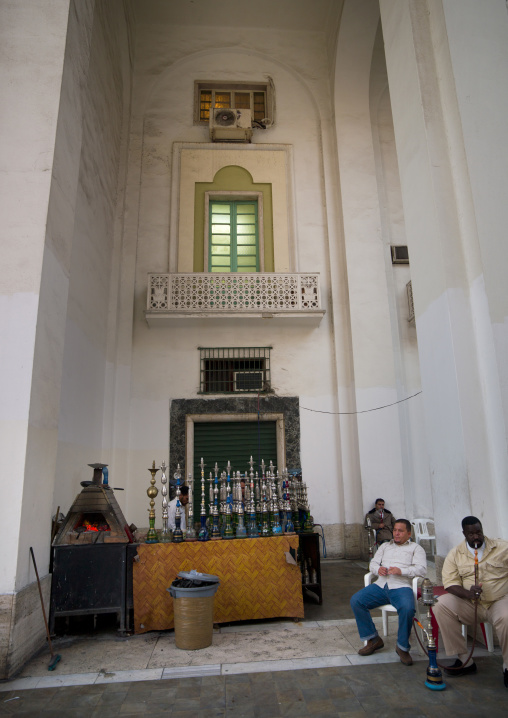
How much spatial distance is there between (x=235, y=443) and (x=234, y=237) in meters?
3.97

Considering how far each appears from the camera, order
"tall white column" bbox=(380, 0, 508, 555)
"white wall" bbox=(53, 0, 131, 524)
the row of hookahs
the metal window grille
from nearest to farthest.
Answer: "tall white column" bbox=(380, 0, 508, 555) < the row of hookahs < "white wall" bbox=(53, 0, 131, 524) < the metal window grille

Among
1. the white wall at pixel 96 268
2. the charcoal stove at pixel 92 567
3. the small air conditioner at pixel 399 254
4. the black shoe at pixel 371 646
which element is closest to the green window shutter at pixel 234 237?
the white wall at pixel 96 268

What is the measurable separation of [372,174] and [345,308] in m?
2.64

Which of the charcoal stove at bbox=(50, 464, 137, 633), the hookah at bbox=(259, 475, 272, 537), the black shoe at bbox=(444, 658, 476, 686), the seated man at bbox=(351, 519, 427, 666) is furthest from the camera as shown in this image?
the hookah at bbox=(259, 475, 272, 537)

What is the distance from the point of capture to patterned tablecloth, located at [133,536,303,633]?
14.7 ft

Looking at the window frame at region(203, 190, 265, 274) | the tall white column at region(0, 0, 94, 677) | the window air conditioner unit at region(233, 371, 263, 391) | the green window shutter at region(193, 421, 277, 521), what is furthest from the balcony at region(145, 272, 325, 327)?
the tall white column at region(0, 0, 94, 677)

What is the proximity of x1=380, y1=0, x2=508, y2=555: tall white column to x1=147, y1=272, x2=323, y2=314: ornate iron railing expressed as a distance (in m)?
3.45

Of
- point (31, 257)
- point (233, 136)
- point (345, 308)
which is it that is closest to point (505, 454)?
point (31, 257)

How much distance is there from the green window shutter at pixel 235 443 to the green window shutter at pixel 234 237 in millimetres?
2958

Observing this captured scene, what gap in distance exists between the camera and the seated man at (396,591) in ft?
11.9

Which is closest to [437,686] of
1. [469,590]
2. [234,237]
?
[469,590]

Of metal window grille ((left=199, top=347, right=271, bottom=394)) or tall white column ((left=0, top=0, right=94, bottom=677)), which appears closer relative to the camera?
tall white column ((left=0, top=0, right=94, bottom=677))

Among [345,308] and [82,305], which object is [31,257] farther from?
[345,308]

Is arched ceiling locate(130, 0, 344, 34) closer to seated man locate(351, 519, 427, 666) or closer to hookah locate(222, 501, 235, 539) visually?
hookah locate(222, 501, 235, 539)
